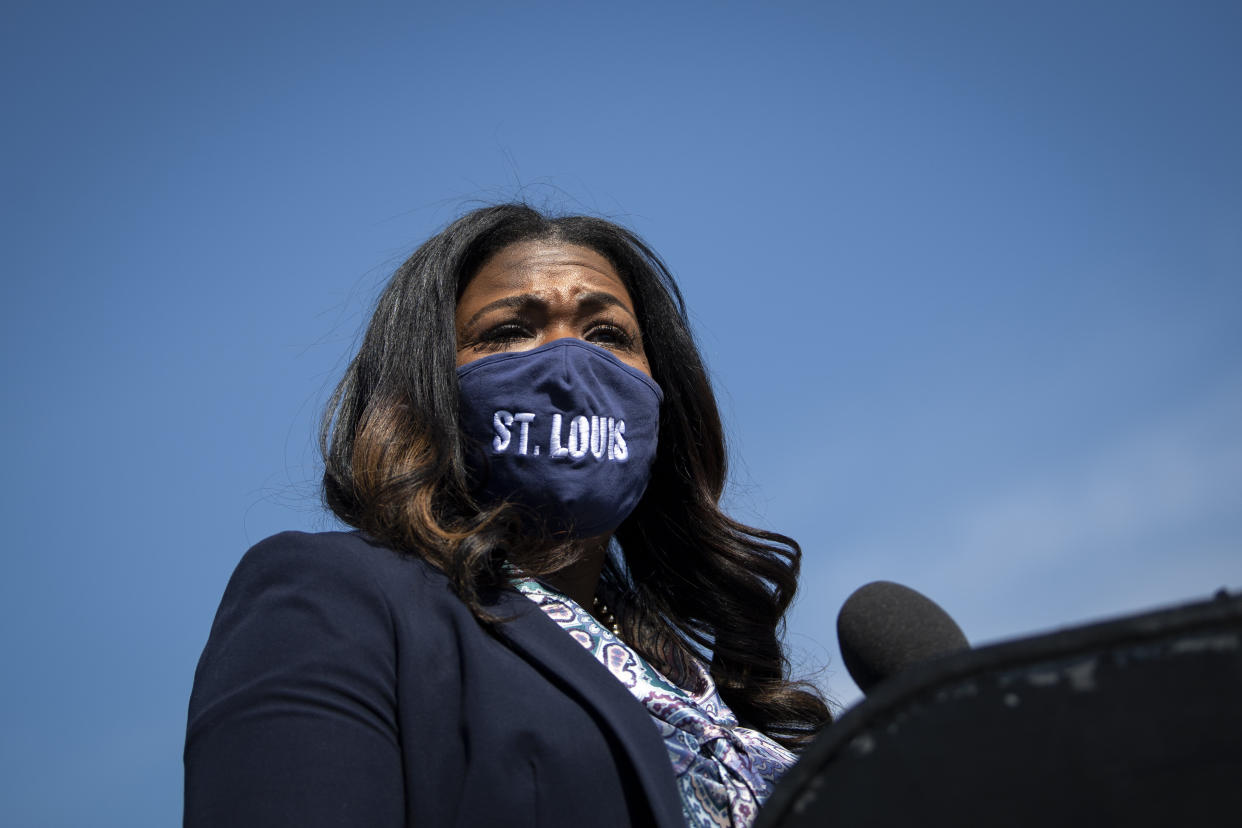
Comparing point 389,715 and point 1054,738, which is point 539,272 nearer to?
point 389,715

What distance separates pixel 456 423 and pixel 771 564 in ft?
4.59

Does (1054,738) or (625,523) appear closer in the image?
(1054,738)

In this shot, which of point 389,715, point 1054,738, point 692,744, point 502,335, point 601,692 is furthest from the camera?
point 502,335

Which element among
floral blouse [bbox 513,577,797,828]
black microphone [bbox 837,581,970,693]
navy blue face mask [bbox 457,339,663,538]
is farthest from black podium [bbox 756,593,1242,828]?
navy blue face mask [bbox 457,339,663,538]

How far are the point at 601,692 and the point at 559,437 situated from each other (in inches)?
35.7

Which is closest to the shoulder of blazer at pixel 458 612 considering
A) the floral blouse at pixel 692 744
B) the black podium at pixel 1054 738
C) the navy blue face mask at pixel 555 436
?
the floral blouse at pixel 692 744

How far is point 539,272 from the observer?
339 cm

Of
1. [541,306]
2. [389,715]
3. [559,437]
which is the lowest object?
[389,715]

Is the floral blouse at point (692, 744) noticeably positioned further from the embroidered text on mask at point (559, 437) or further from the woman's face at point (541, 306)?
the woman's face at point (541, 306)

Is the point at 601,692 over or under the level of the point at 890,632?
under

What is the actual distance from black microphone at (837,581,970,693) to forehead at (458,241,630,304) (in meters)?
2.29

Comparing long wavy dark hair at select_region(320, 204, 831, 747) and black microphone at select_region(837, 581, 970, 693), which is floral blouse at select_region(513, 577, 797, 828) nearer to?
long wavy dark hair at select_region(320, 204, 831, 747)

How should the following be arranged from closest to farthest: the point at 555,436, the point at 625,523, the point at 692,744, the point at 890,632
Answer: the point at 890,632 → the point at 692,744 → the point at 555,436 → the point at 625,523

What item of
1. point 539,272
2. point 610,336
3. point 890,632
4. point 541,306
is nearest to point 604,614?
point 610,336
